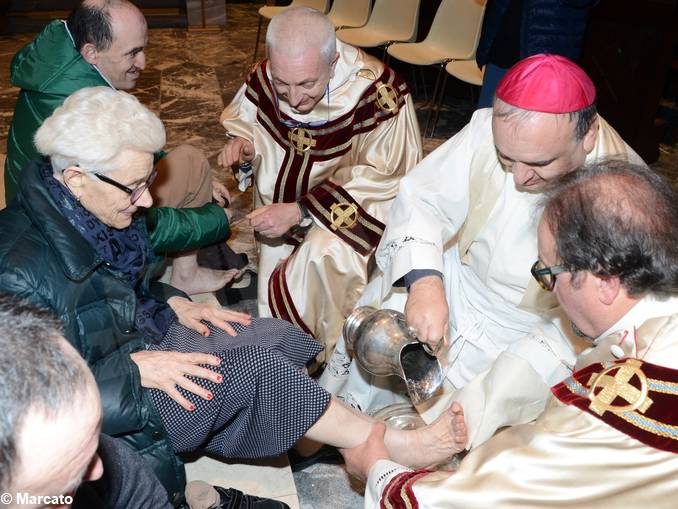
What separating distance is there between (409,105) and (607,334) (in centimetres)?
186

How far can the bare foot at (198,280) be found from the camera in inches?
148

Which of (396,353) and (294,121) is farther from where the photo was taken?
(294,121)

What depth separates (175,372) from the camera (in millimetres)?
2225

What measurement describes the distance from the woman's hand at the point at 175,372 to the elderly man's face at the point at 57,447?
3.25 ft

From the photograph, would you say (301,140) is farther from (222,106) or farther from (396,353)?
(222,106)

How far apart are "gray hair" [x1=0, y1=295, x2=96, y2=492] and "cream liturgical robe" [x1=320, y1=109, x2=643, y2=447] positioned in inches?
60.5

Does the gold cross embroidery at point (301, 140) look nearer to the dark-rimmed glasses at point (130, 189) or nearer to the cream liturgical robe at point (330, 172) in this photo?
the cream liturgical robe at point (330, 172)

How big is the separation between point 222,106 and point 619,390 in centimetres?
562

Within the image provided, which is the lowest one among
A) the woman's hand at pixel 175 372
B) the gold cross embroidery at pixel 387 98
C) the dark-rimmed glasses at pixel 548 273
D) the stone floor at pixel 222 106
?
the stone floor at pixel 222 106

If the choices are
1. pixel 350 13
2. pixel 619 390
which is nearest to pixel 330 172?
pixel 619 390

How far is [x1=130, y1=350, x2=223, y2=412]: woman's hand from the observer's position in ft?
7.20

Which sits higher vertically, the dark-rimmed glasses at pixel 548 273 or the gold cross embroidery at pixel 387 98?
the dark-rimmed glasses at pixel 548 273

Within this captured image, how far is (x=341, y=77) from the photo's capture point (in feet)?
11.0

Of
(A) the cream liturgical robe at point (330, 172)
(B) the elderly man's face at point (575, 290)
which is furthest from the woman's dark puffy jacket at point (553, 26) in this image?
(B) the elderly man's face at point (575, 290)
